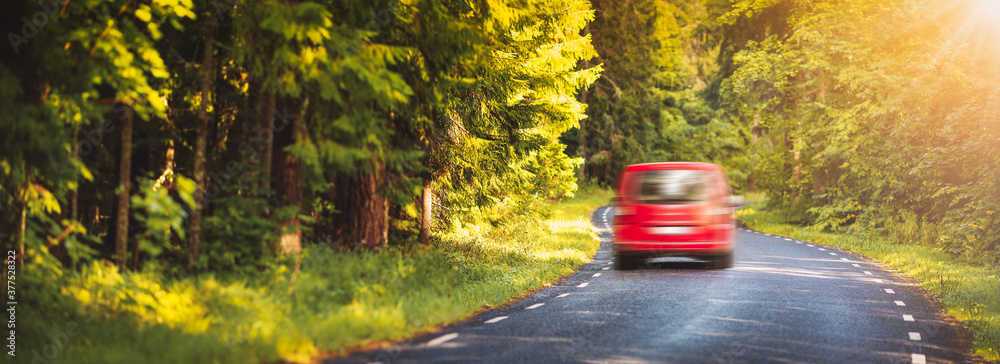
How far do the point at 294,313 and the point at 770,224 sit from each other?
28026 mm

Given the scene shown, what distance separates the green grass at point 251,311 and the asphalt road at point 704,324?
44 cm

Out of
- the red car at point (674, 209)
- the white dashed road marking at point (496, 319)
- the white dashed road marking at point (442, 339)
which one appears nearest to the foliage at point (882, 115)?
the red car at point (674, 209)

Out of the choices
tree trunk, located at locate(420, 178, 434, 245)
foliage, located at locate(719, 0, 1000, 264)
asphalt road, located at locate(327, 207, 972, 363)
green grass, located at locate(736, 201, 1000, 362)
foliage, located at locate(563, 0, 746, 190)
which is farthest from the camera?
foliage, located at locate(563, 0, 746, 190)

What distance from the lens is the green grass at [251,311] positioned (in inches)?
272

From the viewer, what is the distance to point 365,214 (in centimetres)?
1140

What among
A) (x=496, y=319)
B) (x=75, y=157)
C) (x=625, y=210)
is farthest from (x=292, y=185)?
(x=625, y=210)

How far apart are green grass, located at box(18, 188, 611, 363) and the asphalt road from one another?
443 millimetres

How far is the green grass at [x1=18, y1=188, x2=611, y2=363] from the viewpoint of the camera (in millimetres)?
6898

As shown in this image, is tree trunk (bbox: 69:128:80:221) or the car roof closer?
tree trunk (bbox: 69:128:80:221)

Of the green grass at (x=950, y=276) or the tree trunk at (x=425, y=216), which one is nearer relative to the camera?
the green grass at (x=950, y=276)

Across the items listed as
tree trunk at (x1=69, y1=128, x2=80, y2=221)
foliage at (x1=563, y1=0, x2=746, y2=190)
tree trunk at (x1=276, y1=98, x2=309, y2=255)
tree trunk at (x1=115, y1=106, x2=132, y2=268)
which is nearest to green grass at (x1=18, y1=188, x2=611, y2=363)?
tree trunk at (x1=276, y1=98, x2=309, y2=255)

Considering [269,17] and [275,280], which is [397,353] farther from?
[269,17]

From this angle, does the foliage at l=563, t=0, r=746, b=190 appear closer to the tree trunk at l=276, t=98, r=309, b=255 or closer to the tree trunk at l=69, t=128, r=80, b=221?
the tree trunk at l=276, t=98, r=309, b=255

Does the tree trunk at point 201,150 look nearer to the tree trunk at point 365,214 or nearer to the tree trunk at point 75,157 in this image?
the tree trunk at point 75,157
